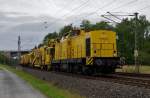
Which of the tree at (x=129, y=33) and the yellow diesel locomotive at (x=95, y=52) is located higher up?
the tree at (x=129, y=33)

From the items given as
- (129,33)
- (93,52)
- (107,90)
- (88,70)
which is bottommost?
(107,90)

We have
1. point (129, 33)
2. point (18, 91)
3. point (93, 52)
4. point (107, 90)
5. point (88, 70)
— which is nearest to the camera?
point (107, 90)

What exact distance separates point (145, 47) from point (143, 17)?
33103 mm

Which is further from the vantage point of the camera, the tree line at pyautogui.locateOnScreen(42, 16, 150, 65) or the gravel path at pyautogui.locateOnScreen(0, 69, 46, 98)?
the tree line at pyautogui.locateOnScreen(42, 16, 150, 65)

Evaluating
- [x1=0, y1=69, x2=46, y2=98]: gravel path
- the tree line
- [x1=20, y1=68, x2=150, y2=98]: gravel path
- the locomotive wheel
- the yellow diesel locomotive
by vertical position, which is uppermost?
the tree line

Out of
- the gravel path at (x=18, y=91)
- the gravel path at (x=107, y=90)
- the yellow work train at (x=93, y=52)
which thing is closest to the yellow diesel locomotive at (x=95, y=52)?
the yellow work train at (x=93, y=52)

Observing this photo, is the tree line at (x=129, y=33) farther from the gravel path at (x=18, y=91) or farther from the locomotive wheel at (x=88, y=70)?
the gravel path at (x=18, y=91)

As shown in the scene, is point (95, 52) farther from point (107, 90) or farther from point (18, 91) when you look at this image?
point (107, 90)

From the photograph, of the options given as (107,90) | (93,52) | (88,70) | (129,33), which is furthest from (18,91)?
(129,33)

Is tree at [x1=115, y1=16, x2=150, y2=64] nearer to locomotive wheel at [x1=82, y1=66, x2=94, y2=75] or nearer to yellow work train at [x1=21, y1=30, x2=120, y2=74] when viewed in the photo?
yellow work train at [x1=21, y1=30, x2=120, y2=74]

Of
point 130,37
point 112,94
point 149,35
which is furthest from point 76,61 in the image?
point 149,35

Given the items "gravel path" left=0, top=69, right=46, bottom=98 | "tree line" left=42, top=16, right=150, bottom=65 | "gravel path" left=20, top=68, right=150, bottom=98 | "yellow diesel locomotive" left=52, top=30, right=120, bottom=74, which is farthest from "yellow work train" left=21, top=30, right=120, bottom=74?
"tree line" left=42, top=16, right=150, bottom=65

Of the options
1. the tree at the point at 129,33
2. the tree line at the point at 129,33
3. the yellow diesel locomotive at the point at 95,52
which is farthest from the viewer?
the tree at the point at 129,33

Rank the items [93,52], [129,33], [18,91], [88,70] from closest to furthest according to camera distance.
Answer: [18,91] < [93,52] < [88,70] < [129,33]
